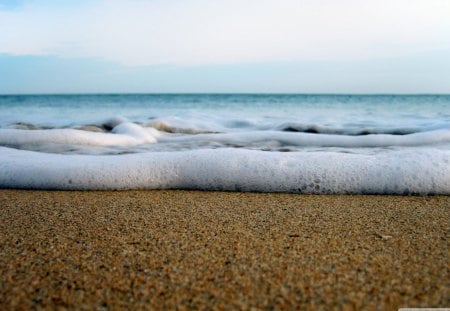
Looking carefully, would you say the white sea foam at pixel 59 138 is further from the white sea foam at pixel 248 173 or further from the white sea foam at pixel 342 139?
the white sea foam at pixel 248 173

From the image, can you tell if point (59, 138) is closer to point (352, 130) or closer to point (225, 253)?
point (225, 253)

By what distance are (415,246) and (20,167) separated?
2.06 meters

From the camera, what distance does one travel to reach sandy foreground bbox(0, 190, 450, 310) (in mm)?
885

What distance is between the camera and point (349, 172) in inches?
83.0

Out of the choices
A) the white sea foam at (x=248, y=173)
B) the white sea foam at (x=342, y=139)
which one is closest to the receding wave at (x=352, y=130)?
the white sea foam at (x=342, y=139)

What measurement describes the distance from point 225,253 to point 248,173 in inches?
39.5

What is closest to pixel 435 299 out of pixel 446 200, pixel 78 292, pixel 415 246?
pixel 415 246

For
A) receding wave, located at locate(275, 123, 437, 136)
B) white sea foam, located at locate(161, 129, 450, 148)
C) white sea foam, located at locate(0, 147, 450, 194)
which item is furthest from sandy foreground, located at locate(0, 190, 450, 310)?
receding wave, located at locate(275, 123, 437, 136)

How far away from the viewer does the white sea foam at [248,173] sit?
2.04 meters

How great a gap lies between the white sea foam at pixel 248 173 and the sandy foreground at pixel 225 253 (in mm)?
205

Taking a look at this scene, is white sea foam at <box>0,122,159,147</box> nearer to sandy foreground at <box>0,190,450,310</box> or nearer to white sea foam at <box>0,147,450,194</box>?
white sea foam at <box>0,147,450,194</box>

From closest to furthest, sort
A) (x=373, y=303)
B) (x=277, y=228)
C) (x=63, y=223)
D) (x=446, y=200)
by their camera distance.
Result: 1. (x=373, y=303)
2. (x=277, y=228)
3. (x=63, y=223)
4. (x=446, y=200)

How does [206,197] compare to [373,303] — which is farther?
[206,197]

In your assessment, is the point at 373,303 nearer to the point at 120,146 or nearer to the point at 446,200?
the point at 446,200
